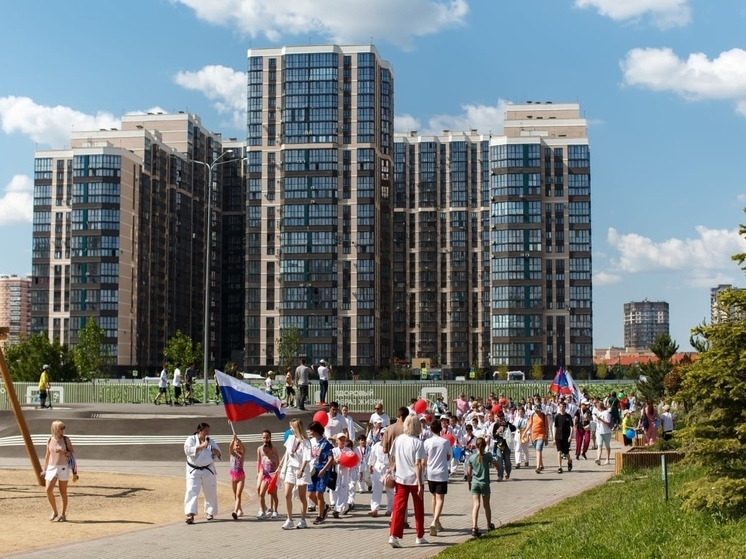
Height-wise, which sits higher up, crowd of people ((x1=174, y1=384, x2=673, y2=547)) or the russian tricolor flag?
the russian tricolor flag

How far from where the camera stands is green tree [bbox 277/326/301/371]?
11856 cm

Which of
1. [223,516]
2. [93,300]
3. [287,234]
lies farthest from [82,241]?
[223,516]

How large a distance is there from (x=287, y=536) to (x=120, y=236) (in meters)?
123

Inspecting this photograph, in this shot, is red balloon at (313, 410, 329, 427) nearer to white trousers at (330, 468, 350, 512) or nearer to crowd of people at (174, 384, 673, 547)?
crowd of people at (174, 384, 673, 547)

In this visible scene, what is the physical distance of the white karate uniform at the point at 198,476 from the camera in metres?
18.1

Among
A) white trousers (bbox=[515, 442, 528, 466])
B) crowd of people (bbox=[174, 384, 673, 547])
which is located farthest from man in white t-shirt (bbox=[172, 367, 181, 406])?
crowd of people (bbox=[174, 384, 673, 547])

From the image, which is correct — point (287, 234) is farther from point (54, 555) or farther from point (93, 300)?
point (54, 555)

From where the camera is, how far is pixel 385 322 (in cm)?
12975

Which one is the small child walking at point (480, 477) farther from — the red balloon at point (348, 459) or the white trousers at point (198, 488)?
the white trousers at point (198, 488)

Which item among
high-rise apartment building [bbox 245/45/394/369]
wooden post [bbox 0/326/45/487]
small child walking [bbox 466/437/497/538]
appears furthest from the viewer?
high-rise apartment building [bbox 245/45/394/369]

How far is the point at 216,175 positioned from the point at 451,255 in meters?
39.9

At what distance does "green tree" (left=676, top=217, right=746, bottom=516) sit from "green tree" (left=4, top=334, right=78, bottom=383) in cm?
6936

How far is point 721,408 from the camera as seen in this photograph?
47.0 ft

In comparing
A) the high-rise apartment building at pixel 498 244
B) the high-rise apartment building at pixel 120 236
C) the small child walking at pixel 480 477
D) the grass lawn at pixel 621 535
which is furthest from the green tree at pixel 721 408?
the high-rise apartment building at pixel 120 236
